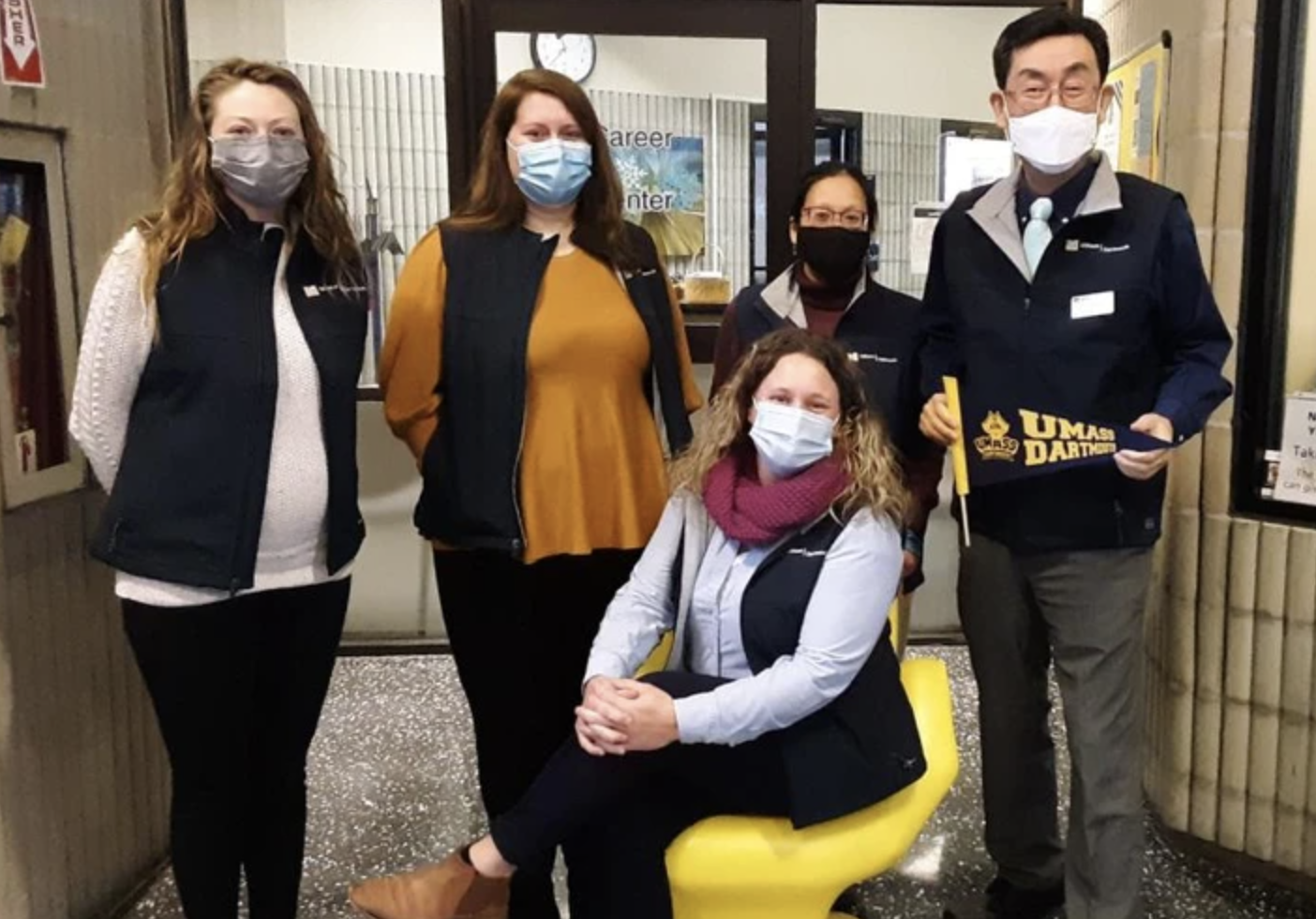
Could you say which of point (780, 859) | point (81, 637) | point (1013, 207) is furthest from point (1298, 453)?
point (81, 637)

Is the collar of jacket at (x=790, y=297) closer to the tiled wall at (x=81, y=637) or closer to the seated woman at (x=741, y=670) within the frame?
the seated woman at (x=741, y=670)

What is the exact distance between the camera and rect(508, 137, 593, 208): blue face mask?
190 centimetres

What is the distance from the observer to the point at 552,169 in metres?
1.91

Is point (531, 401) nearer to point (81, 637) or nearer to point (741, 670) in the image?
point (741, 670)

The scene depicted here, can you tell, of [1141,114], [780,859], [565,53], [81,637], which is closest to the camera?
[780,859]

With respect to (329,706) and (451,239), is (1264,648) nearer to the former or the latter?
(451,239)

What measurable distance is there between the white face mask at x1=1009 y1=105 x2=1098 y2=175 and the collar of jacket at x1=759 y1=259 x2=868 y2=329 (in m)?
0.45

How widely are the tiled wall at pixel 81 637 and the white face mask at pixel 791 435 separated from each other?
1230 mm

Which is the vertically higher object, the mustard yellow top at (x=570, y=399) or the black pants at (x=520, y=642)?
the mustard yellow top at (x=570, y=399)

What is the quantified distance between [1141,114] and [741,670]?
1.65m

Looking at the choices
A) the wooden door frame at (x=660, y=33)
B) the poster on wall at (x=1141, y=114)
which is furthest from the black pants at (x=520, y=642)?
the wooden door frame at (x=660, y=33)

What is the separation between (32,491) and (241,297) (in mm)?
596

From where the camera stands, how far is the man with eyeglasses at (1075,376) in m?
1.85

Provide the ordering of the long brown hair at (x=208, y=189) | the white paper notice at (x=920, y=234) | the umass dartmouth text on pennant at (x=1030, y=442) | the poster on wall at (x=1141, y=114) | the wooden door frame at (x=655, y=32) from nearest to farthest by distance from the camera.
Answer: the long brown hair at (x=208, y=189)
the umass dartmouth text on pennant at (x=1030, y=442)
the poster on wall at (x=1141, y=114)
the wooden door frame at (x=655, y=32)
the white paper notice at (x=920, y=234)
